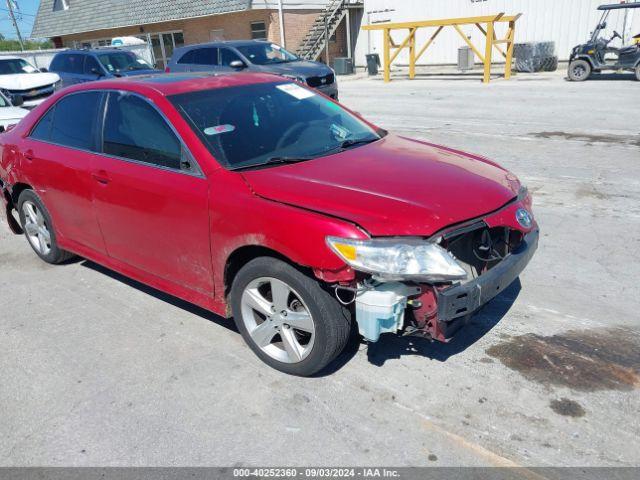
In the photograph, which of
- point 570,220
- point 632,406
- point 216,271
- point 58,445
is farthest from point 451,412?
point 570,220

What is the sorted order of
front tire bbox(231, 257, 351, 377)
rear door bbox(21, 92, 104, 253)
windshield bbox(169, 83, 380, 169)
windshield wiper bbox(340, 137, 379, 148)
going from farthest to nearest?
rear door bbox(21, 92, 104, 253) < windshield wiper bbox(340, 137, 379, 148) < windshield bbox(169, 83, 380, 169) < front tire bbox(231, 257, 351, 377)

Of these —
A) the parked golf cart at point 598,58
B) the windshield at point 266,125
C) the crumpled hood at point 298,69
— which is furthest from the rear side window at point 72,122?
the parked golf cart at point 598,58

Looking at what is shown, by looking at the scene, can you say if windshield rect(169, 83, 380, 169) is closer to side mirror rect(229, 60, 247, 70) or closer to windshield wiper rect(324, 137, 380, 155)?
windshield wiper rect(324, 137, 380, 155)

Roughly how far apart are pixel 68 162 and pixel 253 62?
10654 mm

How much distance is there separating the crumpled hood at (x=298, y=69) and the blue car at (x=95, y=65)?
3.54 metres

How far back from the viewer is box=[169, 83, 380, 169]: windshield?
3.52 meters

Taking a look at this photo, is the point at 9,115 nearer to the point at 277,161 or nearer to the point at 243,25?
the point at 277,161

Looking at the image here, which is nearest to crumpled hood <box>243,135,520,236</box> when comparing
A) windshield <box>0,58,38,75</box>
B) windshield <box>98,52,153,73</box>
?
windshield <box>98,52,153,73</box>

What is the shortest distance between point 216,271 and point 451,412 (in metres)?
1.61

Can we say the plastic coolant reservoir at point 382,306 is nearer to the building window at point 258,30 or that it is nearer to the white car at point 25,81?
the white car at point 25,81

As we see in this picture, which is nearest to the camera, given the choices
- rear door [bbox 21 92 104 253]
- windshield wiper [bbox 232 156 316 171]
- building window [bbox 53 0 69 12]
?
windshield wiper [bbox 232 156 316 171]

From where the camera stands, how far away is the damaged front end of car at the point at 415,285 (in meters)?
2.73

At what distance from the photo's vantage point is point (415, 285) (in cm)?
280

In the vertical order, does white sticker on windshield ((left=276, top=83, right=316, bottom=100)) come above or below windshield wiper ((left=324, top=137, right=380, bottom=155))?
above
